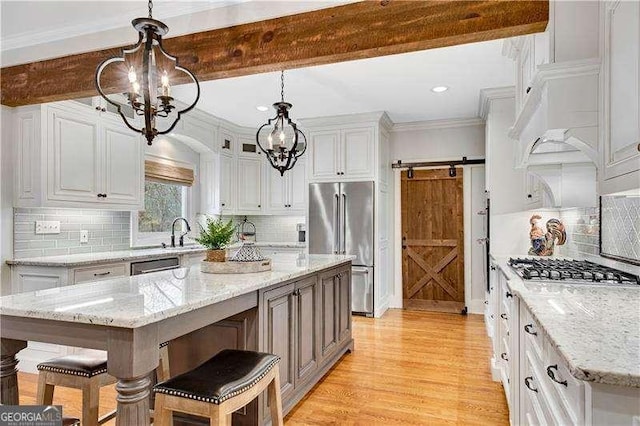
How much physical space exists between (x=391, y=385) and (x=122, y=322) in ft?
7.31

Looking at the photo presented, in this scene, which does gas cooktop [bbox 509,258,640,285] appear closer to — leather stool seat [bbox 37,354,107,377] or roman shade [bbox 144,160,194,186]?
leather stool seat [bbox 37,354,107,377]

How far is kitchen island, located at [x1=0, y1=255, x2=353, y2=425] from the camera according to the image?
143 cm

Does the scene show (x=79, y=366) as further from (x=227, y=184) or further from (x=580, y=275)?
(x=227, y=184)

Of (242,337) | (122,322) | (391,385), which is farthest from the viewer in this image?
(391,385)

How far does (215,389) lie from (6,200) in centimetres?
294

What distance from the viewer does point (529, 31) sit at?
2186 mm

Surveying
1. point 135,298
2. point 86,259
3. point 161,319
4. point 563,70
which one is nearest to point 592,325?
point 563,70

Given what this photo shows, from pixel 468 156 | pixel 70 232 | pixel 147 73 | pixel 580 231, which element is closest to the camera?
pixel 147 73

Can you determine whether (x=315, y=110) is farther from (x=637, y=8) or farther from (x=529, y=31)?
(x=637, y=8)

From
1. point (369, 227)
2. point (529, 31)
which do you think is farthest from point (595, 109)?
point (369, 227)

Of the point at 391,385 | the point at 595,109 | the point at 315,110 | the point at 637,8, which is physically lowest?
the point at 391,385

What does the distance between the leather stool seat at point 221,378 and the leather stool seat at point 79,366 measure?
389mm

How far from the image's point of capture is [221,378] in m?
1.64

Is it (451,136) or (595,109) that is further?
(451,136)
